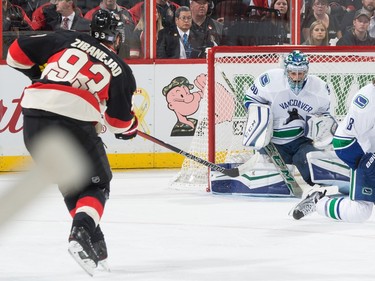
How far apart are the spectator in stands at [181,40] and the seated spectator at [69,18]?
0.59 metres

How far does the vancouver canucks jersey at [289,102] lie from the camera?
21.3ft

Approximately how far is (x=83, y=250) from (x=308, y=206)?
2.00 metres

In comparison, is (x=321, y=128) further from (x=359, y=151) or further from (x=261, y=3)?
(x=261, y=3)

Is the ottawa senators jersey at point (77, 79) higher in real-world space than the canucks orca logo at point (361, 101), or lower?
higher

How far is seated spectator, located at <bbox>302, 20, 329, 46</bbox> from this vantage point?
8.34 meters

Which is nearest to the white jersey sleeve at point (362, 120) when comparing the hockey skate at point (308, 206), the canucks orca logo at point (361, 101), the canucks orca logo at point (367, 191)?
the canucks orca logo at point (361, 101)

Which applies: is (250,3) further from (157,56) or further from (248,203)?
(248,203)

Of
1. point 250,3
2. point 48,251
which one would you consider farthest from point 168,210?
point 250,3

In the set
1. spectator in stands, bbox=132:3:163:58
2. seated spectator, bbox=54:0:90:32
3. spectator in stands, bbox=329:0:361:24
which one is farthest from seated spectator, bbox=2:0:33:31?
spectator in stands, bbox=329:0:361:24

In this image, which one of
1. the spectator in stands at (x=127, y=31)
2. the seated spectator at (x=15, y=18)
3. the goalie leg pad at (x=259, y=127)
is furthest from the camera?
the spectator in stands at (x=127, y=31)

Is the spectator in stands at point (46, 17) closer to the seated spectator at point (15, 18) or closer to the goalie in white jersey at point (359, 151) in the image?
the seated spectator at point (15, 18)

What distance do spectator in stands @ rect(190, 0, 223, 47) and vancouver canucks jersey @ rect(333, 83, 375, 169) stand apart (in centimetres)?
342

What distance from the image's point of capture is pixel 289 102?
651cm

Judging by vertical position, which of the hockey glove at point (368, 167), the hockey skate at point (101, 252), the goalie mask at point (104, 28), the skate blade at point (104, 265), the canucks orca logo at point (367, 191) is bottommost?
the skate blade at point (104, 265)
